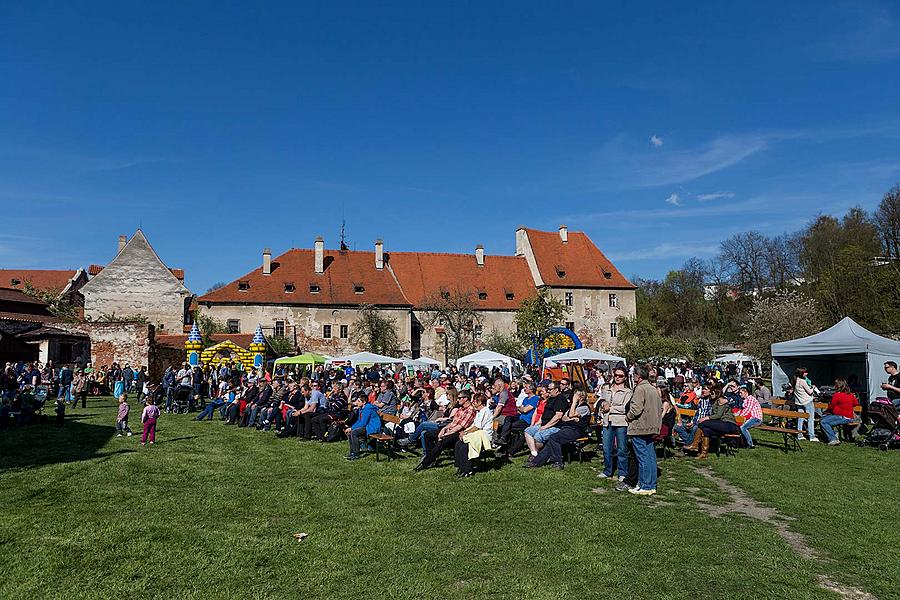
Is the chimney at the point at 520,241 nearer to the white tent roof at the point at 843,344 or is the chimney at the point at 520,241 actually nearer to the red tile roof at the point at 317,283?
the red tile roof at the point at 317,283

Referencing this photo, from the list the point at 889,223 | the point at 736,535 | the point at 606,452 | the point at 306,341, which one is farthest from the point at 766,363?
the point at 736,535

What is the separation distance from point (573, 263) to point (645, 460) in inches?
1908

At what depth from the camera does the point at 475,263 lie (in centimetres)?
5666

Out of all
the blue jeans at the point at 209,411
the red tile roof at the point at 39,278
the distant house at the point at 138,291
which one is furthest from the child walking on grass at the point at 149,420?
the red tile roof at the point at 39,278

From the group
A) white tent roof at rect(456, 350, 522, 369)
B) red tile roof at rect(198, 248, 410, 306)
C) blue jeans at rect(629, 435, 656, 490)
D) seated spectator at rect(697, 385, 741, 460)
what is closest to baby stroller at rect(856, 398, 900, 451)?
seated spectator at rect(697, 385, 741, 460)

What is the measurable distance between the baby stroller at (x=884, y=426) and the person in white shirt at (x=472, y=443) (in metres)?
8.06

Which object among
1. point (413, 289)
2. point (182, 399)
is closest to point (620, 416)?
point (182, 399)

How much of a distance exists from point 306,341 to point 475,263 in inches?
657

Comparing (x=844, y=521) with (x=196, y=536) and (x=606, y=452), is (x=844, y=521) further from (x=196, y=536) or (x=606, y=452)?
(x=196, y=536)

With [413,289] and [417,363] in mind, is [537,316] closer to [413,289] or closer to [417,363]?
[413,289]

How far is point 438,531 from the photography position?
6945 millimetres

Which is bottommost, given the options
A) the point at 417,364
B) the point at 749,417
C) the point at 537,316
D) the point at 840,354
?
the point at 749,417

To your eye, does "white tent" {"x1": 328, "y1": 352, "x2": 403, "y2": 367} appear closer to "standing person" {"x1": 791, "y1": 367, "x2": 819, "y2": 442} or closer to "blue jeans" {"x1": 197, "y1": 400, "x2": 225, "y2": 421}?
"blue jeans" {"x1": 197, "y1": 400, "x2": 225, "y2": 421}

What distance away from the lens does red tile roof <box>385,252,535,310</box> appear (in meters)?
52.9
